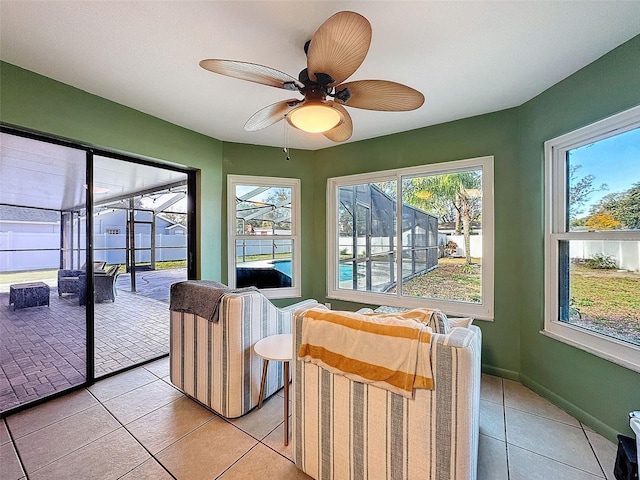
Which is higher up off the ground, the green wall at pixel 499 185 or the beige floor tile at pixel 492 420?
the green wall at pixel 499 185

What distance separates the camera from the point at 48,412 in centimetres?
209

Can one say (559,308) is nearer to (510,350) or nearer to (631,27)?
(510,350)

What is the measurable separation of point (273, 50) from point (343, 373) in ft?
6.67

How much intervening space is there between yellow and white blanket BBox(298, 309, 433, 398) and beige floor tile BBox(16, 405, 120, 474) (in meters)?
1.67


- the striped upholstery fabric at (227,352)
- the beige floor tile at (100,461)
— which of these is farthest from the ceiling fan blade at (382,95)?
the beige floor tile at (100,461)

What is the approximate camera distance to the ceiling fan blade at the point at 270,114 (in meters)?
1.74

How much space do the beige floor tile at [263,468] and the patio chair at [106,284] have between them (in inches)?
81.8

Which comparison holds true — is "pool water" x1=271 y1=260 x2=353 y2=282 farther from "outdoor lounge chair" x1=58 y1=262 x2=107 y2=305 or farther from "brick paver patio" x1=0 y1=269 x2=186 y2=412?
"outdoor lounge chair" x1=58 y1=262 x2=107 y2=305

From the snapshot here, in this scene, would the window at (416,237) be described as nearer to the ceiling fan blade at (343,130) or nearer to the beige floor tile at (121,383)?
the ceiling fan blade at (343,130)

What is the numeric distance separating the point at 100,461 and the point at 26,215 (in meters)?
1.96

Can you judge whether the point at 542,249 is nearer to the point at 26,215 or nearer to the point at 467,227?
the point at 467,227

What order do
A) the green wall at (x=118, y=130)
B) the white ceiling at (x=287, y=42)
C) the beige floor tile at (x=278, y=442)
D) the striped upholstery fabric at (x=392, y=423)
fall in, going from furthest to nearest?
the green wall at (x=118, y=130)
the beige floor tile at (x=278, y=442)
the white ceiling at (x=287, y=42)
the striped upholstery fabric at (x=392, y=423)

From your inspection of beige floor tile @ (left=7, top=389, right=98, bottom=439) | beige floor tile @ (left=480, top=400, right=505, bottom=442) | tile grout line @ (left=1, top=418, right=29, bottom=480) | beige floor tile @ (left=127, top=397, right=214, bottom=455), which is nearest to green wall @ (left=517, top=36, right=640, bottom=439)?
beige floor tile @ (left=480, top=400, right=505, bottom=442)

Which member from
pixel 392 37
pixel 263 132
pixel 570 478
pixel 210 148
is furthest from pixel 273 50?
pixel 570 478
